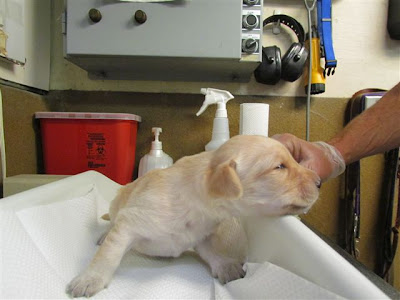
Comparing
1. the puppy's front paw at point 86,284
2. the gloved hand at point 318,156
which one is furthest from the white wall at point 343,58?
the puppy's front paw at point 86,284

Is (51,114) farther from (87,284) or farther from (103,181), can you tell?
(87,284)

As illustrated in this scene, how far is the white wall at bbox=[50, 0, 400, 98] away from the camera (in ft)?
4.57

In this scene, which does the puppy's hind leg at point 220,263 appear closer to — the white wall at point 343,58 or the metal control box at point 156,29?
the metal control box at point 156,29

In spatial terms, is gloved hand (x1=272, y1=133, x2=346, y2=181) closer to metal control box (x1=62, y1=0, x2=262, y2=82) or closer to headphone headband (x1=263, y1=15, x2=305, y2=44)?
metal control box (x1=62, y1=0, x2=262, y2=82)

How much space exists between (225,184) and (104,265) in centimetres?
31

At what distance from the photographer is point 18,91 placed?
47.2 inches

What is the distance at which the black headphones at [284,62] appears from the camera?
1.28 metres

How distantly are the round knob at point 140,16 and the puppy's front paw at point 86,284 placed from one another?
790 millimetres

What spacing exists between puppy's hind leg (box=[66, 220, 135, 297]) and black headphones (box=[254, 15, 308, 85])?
91cm

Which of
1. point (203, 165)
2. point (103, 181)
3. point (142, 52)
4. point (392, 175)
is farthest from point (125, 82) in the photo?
point (392, 175)

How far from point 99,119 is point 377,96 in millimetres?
1144

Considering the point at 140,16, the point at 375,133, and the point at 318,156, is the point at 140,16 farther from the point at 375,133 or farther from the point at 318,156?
the point at 375,133

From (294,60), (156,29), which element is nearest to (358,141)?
(294,60)

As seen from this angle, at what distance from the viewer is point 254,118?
1.19m
